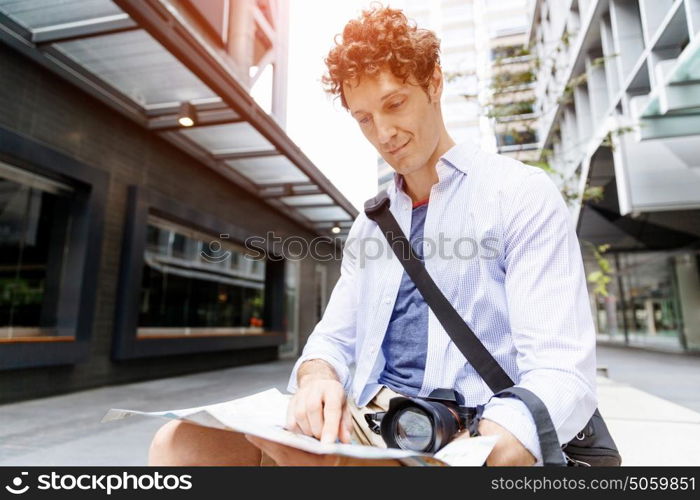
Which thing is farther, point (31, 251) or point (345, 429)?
point (31, 251)

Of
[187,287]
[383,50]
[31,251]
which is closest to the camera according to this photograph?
[383,50]

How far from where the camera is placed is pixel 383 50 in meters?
1.12

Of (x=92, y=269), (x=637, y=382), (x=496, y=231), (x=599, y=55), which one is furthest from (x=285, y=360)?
(x=599, y=55)

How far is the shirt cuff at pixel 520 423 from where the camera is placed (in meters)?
0.71

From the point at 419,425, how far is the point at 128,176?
7106 mm

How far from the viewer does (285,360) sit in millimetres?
12570

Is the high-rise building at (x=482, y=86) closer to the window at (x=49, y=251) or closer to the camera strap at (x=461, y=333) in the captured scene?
the window at (x=49, y=251)

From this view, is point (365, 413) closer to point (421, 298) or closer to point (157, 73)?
point (421, 298)

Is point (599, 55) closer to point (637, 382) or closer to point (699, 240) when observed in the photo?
point (699, 240)

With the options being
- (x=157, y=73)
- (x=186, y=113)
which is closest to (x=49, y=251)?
(x=186, y=113)

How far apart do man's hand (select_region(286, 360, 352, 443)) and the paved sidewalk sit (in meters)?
2.47

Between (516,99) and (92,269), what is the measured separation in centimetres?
693

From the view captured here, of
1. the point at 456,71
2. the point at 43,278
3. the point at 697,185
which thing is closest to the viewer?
the point at 43,278
